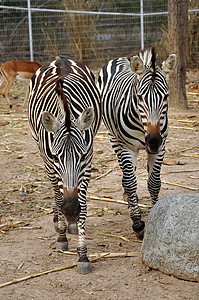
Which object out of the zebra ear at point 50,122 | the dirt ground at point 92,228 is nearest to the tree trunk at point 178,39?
the dirt ground at point 92,228

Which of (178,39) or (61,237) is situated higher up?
(178,39)

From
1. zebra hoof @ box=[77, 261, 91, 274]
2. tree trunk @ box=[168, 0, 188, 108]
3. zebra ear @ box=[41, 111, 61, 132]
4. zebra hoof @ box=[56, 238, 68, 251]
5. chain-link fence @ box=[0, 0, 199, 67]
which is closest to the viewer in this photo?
zebra ear @ box=[41, 111, 61, 132]

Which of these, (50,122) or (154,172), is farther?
(154,172)

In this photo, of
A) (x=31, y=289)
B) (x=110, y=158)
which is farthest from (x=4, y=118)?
(x=31, y=289)

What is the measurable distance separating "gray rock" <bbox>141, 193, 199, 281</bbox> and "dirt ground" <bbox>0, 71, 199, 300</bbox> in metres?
0.11

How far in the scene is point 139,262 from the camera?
4121 mm

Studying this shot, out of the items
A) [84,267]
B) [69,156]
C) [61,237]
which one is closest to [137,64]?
[69,156]

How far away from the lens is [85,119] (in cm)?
384

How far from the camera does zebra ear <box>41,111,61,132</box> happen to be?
3.67 m

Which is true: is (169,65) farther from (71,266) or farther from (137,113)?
(71,266)

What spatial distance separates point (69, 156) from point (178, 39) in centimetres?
749

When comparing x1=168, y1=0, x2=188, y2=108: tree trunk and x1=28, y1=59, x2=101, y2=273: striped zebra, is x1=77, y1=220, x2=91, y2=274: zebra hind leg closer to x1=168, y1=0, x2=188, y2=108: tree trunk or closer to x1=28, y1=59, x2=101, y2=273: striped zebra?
x1=28, y1=59, x2=101, y2=273: striped zebra

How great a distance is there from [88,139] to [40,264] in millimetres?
1265

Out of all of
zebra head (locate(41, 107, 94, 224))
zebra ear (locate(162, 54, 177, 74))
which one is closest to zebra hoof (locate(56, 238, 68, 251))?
zebra head (locate(41, 107, 94, 224))
